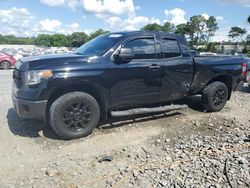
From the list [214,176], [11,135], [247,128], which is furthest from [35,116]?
[247,128]

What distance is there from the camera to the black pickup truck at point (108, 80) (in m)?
5.20

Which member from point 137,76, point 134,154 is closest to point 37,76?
point 137,76

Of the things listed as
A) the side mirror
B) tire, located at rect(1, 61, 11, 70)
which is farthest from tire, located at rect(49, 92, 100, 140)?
tire, located at rect(1, 61, 11, 70)

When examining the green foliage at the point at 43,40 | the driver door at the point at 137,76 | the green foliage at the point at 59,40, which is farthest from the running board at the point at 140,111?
the green foliage at the point at 43,40

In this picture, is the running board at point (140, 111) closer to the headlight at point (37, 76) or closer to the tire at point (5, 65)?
the headlight at point (37, 76)

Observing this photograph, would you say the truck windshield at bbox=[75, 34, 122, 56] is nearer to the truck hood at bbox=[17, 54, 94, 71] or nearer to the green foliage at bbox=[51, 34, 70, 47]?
the truck hood at bbox=[17, 54, 94, 71]

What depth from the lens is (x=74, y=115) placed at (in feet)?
18.0

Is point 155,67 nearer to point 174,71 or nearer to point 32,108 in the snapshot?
point 174,71

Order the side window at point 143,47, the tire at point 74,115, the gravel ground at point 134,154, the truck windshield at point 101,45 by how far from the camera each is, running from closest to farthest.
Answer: the gravel ground at point 134,154
the tire at point 74,115
the truck windshield at point 101,45
the side window at point 143,47

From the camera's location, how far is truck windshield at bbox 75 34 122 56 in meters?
5.89

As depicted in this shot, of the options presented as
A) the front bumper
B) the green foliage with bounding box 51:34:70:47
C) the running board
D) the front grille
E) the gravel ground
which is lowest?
the gravel ground

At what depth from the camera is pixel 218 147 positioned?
5.20m

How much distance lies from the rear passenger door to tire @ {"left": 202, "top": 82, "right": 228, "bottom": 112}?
70 cm

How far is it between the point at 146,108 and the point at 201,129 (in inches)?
46.1
